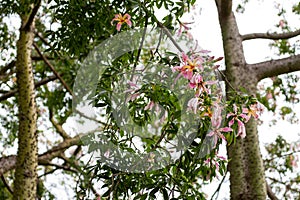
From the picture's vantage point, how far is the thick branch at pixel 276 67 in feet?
10.3

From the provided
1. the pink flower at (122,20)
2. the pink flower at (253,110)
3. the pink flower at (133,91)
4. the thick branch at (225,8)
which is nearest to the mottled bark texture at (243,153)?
the thick branch at (225,8)

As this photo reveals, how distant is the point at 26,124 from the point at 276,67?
173cm

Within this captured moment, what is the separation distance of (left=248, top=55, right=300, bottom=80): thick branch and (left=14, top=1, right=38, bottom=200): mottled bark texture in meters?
1.52

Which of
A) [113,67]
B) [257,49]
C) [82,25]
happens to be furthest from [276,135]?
[113,67]

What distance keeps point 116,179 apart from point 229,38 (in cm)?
209

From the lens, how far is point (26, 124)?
139 inches

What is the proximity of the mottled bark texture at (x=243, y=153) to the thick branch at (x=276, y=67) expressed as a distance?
5 centimetres

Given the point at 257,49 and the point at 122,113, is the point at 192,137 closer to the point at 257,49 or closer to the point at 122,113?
the point at 122,113

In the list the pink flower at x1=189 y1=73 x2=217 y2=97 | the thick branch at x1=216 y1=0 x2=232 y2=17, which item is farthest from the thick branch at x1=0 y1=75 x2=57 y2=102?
the pink flower at x1=189 y1=73 x2=217 y2=97

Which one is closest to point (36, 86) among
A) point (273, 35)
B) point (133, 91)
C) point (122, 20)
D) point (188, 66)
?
point (273, 35)

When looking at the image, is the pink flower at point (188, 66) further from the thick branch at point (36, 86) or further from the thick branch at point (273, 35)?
the thick branch at point (36, 86)

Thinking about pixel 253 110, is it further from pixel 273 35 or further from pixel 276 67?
pixel 273 35

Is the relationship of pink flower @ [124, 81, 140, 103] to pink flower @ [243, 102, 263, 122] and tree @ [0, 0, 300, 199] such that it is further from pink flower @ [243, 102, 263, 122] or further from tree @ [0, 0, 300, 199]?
pink flower @ [243, 102, 263, 122]

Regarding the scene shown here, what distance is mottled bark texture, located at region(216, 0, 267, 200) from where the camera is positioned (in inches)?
112
